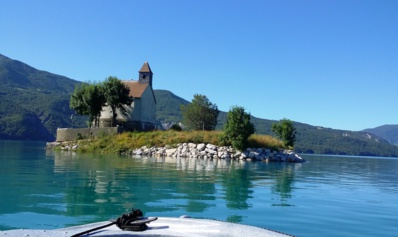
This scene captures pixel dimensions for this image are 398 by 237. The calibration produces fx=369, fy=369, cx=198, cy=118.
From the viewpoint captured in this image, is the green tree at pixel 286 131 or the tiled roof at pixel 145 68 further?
the tiled roof at pixel 145 68

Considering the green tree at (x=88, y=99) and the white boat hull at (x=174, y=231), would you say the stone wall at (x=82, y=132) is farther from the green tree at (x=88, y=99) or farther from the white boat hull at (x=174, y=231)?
the white boat hull at (x=174, y=231)

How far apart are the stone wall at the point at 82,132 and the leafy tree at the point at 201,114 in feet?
49.5

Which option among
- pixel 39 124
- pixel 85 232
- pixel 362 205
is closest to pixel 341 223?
pixel 362 205

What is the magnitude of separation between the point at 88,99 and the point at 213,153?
715 inches

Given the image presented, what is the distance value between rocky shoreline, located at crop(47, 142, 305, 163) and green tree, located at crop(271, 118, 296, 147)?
897 cm

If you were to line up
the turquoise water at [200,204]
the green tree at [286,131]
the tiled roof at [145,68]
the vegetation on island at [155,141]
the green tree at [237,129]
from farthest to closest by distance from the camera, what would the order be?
the tiled roof at [145,68] < the green tree at [286,131] < the vegetation on island at [155,141] < the green tree at [237,129] < the turquoise water at [200,204]

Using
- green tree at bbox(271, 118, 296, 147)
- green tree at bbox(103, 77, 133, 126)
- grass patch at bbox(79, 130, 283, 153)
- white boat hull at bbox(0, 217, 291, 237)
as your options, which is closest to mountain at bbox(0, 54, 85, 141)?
green tree at bbox(103, 77, 133, 126)

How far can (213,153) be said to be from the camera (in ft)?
121

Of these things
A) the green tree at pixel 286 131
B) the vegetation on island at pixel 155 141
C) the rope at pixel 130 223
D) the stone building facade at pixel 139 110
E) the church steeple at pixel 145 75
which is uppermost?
the church steeple at pixel 145 75

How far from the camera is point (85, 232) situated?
9.10 feet

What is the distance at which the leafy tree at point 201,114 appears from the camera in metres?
56.8

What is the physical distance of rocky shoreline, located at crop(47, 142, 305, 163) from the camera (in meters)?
36.6

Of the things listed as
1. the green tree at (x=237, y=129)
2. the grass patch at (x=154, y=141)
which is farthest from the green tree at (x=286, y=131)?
the green tree at (x=237, y=129)

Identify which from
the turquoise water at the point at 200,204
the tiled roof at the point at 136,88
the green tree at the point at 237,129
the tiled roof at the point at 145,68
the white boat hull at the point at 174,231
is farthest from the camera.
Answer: the tiled roof at the point at 145,68
